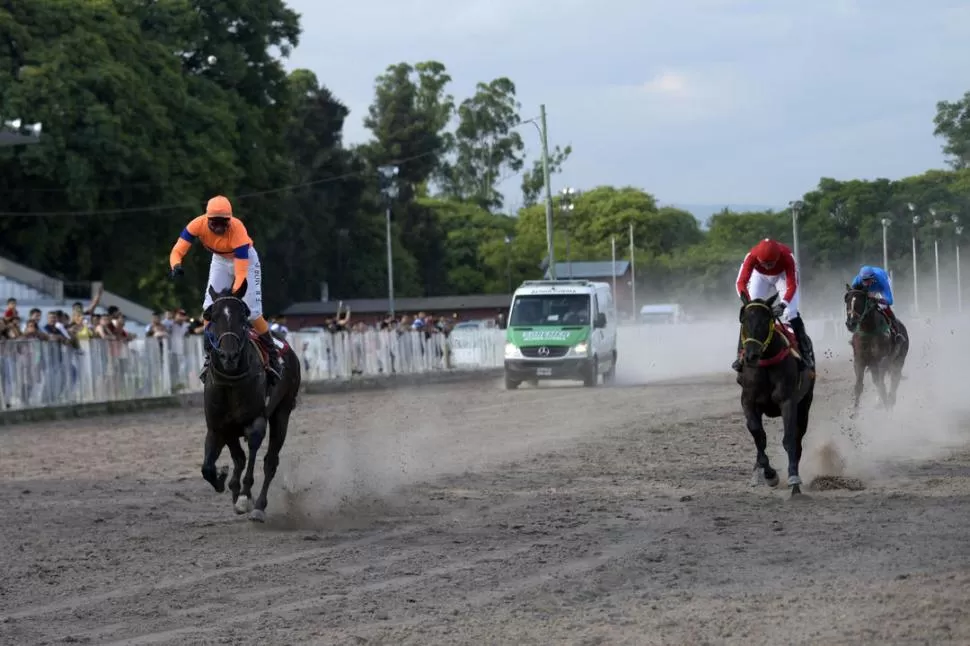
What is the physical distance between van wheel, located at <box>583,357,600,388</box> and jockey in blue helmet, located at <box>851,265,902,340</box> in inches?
522

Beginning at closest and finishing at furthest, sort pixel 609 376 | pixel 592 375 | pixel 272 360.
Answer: pixel 272 360 → pixel 592 375 → pixel 609 376

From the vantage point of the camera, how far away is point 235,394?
12.3m

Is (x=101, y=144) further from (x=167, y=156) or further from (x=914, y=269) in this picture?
(x=914, y=269)

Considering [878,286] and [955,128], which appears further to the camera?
[955,128]

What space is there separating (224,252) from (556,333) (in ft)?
75.5

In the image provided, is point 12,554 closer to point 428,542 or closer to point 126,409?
point 428,542

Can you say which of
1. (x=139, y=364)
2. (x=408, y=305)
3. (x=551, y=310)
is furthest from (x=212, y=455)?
(x=408, y=305)

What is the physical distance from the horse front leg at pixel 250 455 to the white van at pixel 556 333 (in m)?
22.7

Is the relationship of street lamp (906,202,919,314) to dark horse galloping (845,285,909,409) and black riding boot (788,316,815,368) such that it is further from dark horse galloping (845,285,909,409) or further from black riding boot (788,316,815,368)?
black riding boot (788,316,815,368)

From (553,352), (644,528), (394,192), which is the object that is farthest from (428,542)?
(394,192)

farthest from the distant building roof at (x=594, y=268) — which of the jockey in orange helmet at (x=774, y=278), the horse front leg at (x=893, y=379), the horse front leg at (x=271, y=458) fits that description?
the horse front leg at (x=271, y=458)

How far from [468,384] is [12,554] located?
29211mm

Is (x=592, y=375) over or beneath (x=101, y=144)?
beneath

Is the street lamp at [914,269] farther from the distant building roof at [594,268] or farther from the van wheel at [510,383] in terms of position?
the distant building roof at [594,268]
